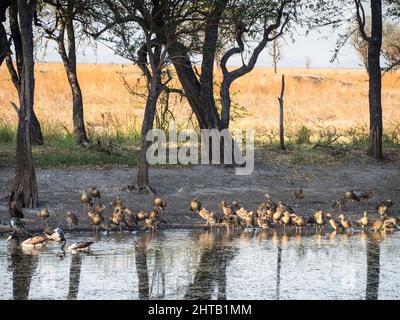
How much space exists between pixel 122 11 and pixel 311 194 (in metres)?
6.39

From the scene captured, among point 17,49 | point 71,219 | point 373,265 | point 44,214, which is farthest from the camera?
point 17,49

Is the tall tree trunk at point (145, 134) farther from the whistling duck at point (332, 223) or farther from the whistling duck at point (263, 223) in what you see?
the whistling duck at point (332, 223)

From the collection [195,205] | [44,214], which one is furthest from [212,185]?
[44,214]

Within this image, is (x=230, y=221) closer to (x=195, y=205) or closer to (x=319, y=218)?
(x=195, y=205)

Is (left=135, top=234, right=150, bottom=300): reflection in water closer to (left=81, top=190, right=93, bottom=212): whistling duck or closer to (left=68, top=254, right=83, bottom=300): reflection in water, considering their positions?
(left=68, top=254, right=83, bottom=300): reflection in water

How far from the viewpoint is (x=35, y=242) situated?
648 inches

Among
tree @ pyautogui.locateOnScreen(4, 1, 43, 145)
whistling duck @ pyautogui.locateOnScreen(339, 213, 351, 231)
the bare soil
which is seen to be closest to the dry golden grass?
tree @ pyautogui.locateOnScreen(4, 1, 43, 145)

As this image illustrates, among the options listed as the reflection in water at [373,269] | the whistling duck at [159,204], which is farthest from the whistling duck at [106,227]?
the reflection in water at [373,269]

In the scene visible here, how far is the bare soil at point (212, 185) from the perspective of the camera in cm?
2138

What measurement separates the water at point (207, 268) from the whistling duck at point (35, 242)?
0.14m

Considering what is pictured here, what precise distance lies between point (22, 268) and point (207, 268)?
2.80 metres
